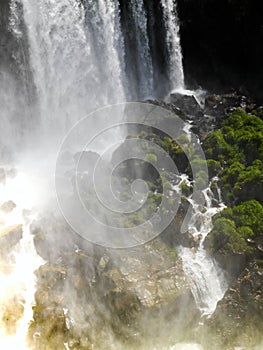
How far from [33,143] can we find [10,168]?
2.26m

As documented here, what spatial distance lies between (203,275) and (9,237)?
7.12 m

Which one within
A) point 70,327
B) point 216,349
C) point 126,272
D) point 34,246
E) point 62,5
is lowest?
point 216,349

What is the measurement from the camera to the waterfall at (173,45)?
2223 cm

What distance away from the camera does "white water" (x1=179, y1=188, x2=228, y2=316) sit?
12.7 metres

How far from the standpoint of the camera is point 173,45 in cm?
2302

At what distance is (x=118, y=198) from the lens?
1508 centimetres

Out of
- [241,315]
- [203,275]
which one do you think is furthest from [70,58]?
[241,315]

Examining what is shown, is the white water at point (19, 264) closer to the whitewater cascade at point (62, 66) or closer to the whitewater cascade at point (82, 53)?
the whitewater cascade at point (62, 66)

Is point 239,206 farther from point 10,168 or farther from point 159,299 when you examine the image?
point 10,168

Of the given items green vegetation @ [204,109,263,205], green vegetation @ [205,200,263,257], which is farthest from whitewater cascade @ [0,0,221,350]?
green vegetation @ [205,200,263,257]

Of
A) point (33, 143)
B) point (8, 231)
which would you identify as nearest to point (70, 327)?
point (8, 231)

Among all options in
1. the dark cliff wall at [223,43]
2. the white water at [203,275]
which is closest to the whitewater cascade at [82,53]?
the dark cliff wall at [223,43]

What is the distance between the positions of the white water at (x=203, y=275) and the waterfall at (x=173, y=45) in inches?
469

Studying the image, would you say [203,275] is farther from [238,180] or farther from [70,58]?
[70,58]
